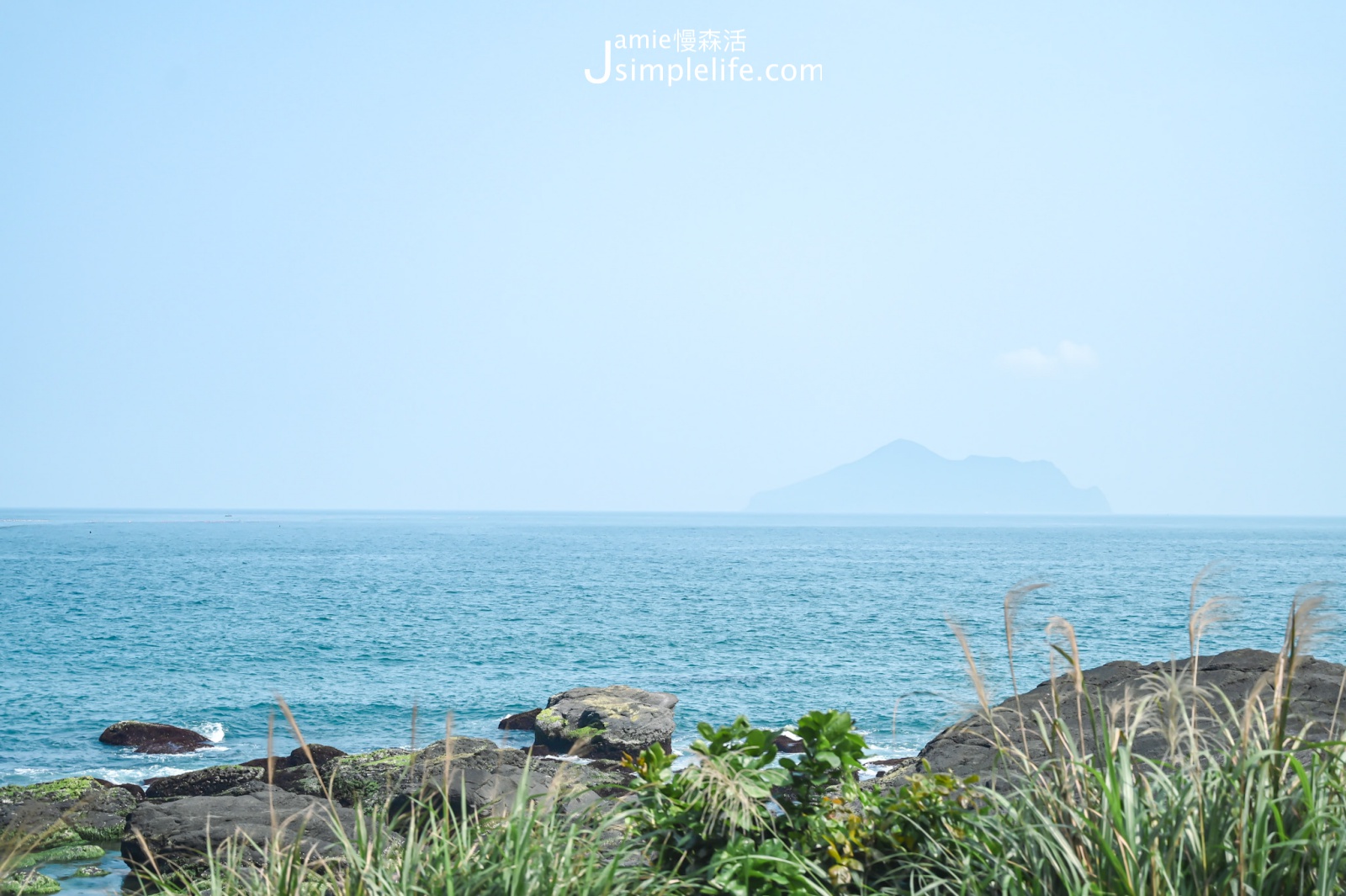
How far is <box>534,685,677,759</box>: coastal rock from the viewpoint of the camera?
64.8ft

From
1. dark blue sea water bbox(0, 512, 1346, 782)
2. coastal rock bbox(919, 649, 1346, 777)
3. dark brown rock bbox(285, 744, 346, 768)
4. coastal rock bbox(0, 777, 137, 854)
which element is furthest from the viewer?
dark blue sea water bbox(0, 512, 1346, 782)

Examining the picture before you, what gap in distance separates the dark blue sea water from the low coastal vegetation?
1.81ft

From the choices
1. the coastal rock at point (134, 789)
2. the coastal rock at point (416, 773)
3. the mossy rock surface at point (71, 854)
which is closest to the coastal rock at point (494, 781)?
the coastal rock at point (416, 773)

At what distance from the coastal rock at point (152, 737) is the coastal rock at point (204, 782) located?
16.5 ft

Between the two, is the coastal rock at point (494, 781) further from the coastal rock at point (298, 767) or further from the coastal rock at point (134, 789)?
the coastal rock at point (134, 789)

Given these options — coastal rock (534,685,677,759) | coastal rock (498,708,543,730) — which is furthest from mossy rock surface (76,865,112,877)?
coastal rock (498,708,543,730)

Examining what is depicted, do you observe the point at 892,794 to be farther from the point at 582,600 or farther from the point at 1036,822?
the point at 582,600

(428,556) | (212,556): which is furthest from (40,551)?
(428,556)

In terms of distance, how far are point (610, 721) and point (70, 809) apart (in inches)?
356

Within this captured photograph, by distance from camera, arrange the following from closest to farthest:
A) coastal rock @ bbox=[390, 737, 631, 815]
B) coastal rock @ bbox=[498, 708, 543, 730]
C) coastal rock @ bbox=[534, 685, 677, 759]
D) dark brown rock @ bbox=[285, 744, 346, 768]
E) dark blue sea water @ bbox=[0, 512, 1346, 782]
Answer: coastal rock @ bbox=[390, 737, 631, 815], dark brown rock @ bbox=[285, 744, 346, 768], coastal rock @ bbox=[534, 685, 677, 759], coastal rock @ bbox=[498, 708, 543, 730], dark blue sea water @ bbox=[0, 512, 1346, 782]

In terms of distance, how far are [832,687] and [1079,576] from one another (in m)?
46.7

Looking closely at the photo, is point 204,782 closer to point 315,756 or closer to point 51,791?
point 51,791

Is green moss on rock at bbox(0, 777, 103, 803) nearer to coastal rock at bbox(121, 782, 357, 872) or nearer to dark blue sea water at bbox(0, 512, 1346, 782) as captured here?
dark blue sea water at bbox(0, 512, 1346, 782)

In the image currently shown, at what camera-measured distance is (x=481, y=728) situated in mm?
24094
